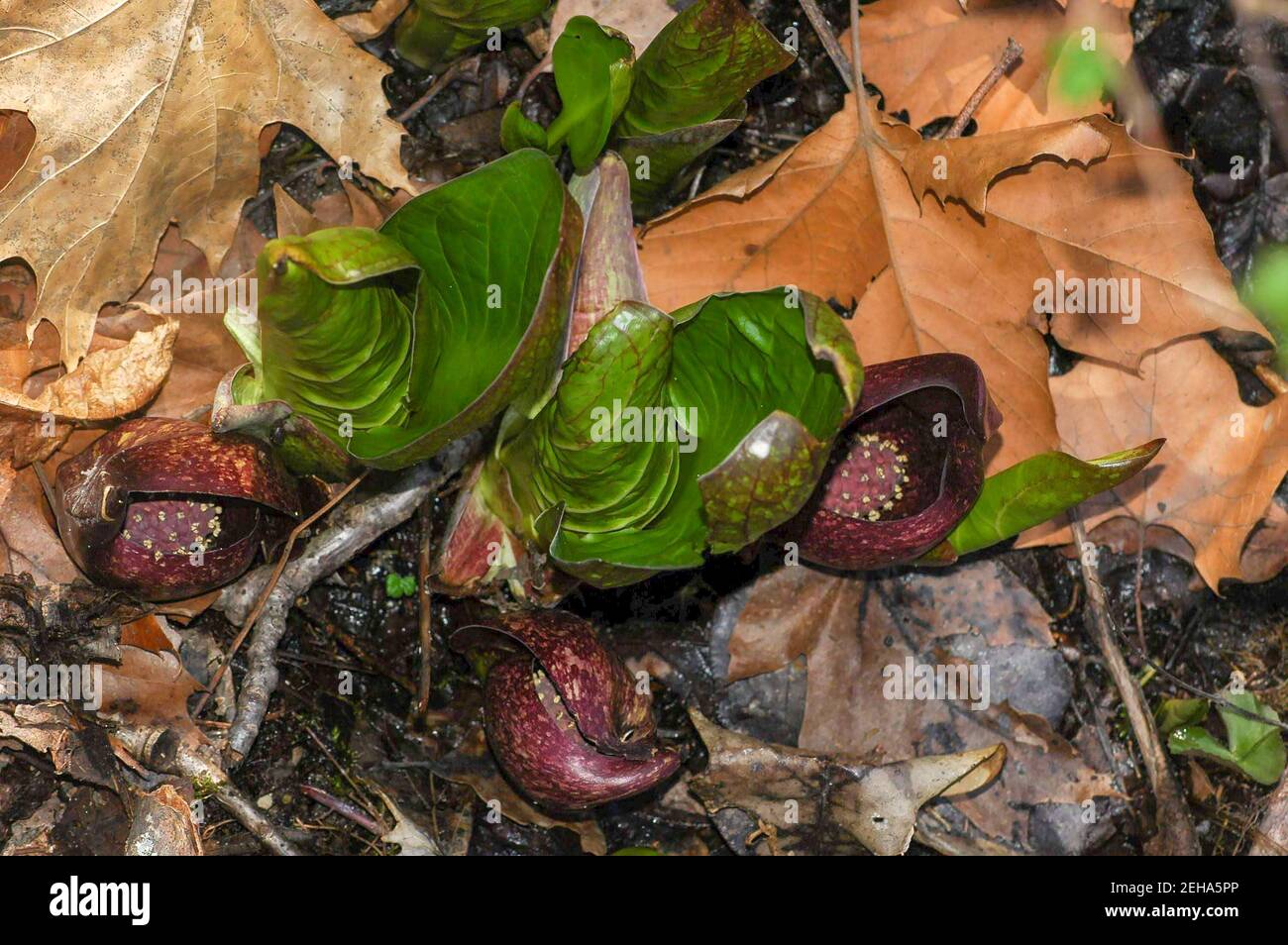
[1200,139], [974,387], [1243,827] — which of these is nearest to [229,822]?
[974,387]

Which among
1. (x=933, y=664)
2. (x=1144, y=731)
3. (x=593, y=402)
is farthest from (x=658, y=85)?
(x=1144, y=731)

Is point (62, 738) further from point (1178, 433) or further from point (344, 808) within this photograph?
point (1178, 433)

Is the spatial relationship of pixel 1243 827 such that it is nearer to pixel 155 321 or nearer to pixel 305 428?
pixel 305 428

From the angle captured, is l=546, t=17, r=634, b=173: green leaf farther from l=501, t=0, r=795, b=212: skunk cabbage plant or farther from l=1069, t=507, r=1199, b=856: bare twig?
l=1069, t=507, r=1199, b=856: bare twig

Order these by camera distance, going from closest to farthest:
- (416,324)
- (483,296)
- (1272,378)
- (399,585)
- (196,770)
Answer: (416,324), (483,296), (196,770), (399,585), (1272,378)

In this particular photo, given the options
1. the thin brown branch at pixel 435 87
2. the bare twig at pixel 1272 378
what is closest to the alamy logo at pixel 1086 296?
the bare twig at pixel 1272 378

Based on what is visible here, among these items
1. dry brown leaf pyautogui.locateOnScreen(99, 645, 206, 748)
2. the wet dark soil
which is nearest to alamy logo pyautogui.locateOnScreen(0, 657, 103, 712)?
dry brown leaf pyautogui.locateOnScreen(99, 645, 206, 748)
